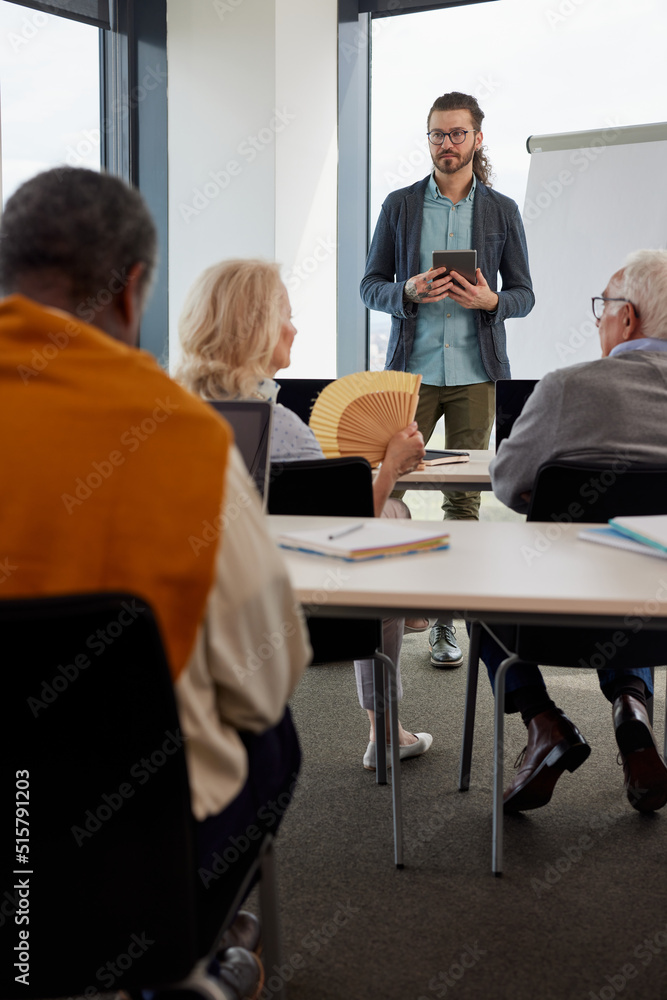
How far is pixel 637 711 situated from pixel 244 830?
1281 millimetres

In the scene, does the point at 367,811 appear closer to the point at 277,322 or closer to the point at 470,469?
the point at 470,469

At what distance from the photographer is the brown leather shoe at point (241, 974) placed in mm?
1376

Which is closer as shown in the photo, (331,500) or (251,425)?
(251,425)

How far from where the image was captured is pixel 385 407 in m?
2.20

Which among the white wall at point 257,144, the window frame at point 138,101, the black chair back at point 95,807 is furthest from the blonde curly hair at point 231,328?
the window frame at point 138,101

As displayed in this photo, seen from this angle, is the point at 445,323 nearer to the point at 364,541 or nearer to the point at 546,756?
the point at 546,756

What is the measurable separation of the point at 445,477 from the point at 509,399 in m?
0.31

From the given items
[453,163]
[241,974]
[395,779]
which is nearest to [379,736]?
[395,779]

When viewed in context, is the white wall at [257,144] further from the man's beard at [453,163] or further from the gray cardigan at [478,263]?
the man's beard at [453,163]

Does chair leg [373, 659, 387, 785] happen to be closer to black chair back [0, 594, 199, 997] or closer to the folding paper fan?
the folding paper fan

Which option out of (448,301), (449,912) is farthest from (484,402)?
(449,912)

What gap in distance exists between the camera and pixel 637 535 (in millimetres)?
1489

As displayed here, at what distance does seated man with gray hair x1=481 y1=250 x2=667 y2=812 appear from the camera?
1843mm

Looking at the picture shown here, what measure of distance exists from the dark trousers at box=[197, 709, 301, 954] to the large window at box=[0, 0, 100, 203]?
334cm
